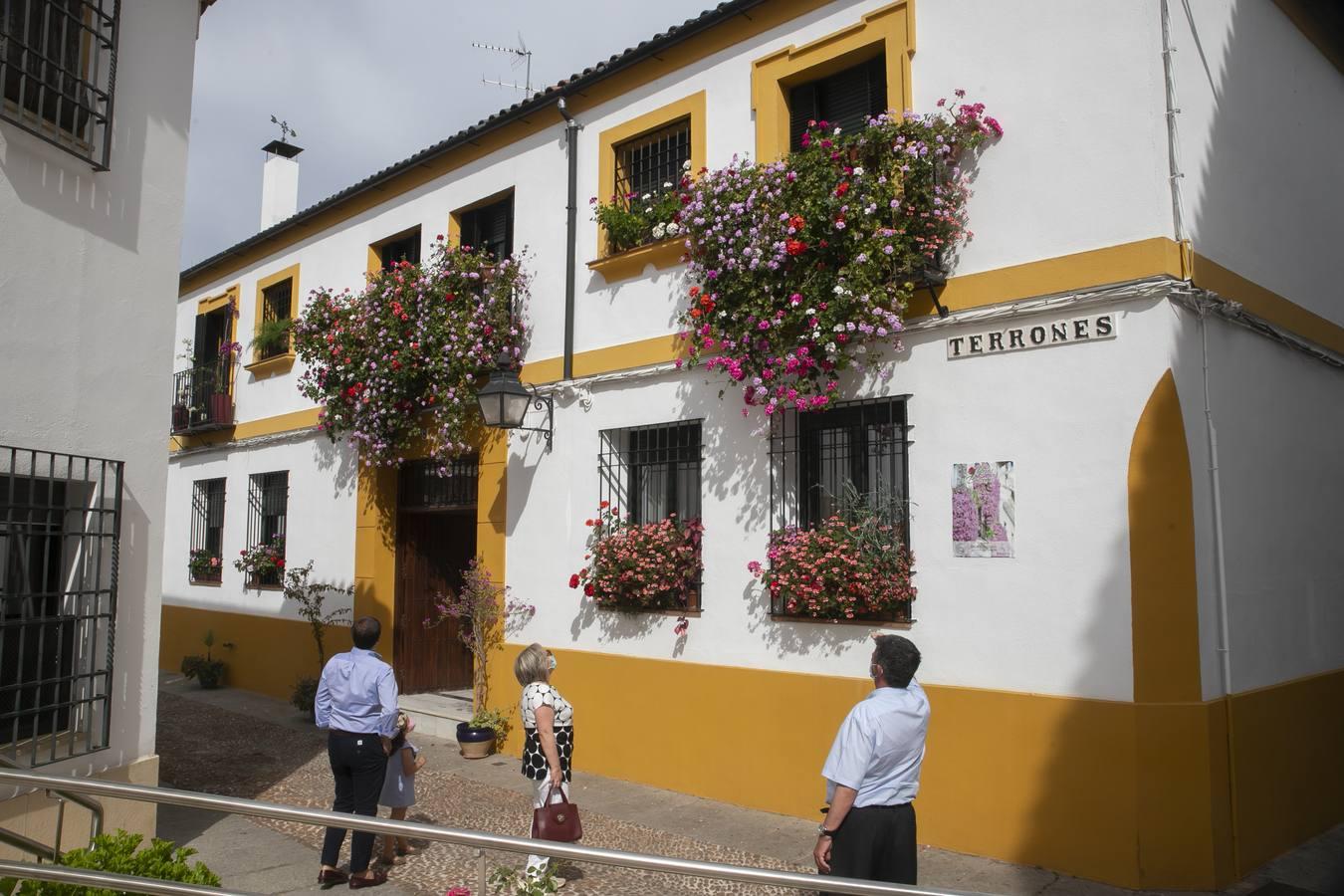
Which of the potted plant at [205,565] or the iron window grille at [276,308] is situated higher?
the iron window grille at [276,308]

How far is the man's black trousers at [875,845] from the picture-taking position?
4.20 meters

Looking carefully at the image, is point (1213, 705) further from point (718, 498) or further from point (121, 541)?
point (121, 541)

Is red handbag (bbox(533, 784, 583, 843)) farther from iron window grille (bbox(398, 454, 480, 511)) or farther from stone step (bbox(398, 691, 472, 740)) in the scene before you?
iron window grille (bbox(398, 454, 480, 511))

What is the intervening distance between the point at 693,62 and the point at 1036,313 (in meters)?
4.07

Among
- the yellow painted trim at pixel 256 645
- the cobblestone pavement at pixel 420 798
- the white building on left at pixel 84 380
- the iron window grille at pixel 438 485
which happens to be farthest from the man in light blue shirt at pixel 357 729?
the yellow painted trim at pixel 256 645

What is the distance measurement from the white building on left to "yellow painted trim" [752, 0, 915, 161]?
4325 mm

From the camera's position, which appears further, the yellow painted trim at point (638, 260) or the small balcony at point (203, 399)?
the small balcony at point (203, 399)

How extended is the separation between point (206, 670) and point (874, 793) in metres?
12.4

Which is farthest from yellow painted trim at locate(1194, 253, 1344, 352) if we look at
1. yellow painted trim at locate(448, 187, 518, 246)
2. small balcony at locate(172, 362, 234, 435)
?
small balcony at locate(172, 362, 234, 435)

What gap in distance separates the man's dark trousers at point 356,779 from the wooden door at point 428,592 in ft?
18.9

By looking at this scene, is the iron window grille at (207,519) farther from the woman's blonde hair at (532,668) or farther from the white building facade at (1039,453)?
the woman's blonde hair at (532,668)

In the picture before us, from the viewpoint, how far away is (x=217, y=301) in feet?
52.2

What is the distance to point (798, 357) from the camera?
23.9ft

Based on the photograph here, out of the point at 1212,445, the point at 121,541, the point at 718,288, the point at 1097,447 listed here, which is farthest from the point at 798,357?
the point at 121,541
